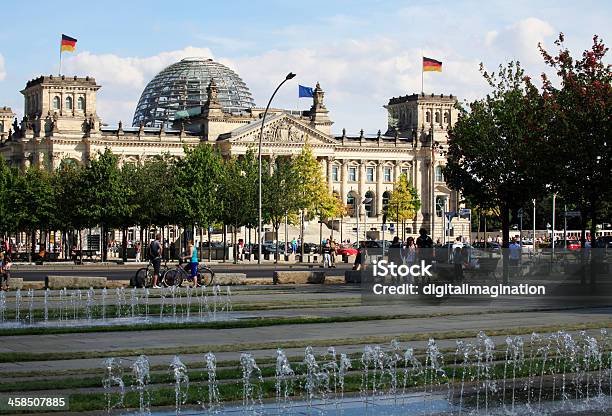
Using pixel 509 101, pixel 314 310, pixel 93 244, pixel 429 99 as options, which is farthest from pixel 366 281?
pixel 429 99

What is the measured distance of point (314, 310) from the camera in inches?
1124

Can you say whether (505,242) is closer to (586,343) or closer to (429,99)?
(586,343)

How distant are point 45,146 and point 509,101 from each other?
343ft

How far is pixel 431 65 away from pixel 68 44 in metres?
42.6

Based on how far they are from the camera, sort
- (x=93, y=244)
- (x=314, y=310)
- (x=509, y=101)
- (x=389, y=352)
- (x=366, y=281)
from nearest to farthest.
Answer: (x=389, y=352) → (x=314, y=310) → (x=366, y=281) → (x=509, y=101) → (x=93, y=244)

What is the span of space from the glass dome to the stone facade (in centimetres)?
987

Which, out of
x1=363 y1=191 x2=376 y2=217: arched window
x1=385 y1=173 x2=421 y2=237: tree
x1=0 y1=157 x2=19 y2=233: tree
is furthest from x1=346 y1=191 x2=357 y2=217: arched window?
x1=0 y1=157 x2=19 y2=233: tree

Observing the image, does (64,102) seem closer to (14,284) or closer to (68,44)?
(68,44)

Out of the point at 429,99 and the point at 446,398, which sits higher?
the point at 429,99

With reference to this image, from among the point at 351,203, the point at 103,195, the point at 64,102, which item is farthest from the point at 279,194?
the point at 351,203

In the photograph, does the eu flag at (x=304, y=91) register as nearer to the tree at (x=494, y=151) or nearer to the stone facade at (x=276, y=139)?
the stone facade at (x=276, y=139)

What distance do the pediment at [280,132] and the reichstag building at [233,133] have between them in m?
0.14

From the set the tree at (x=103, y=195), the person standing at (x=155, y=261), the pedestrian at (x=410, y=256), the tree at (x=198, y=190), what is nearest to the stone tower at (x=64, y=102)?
the tree at (x=198, y=190)

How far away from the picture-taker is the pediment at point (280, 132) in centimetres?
15488
